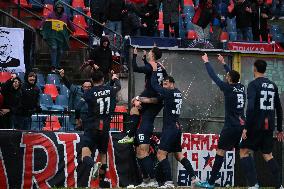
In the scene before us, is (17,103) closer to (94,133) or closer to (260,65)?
(94,133)

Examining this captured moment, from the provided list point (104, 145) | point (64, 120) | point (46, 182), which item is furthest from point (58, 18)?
point (104, 145)

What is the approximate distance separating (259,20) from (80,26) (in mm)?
6090

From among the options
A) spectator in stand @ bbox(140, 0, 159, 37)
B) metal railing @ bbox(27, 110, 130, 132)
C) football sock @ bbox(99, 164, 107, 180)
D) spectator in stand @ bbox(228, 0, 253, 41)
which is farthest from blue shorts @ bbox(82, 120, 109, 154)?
spectator in stand @ bbox(228, 0, 253, 41)

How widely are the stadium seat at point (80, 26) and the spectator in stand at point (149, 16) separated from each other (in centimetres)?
171

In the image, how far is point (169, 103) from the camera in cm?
1997

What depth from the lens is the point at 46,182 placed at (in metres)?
21.9

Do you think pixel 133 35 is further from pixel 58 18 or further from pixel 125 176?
pixel 125 176

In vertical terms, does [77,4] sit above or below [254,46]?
above

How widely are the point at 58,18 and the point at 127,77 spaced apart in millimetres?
2581

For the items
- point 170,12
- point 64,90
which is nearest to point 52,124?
point 64,90

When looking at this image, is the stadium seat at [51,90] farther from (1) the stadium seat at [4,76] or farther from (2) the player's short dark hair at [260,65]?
(2) the player's short dark hair at [260,65]

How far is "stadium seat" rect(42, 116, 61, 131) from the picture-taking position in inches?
923

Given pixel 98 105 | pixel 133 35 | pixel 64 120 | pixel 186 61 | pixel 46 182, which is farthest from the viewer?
pixel 133 35

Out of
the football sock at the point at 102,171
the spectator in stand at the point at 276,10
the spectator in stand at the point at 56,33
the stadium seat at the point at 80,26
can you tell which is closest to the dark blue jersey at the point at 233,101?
the football sock at the point at 102,171
